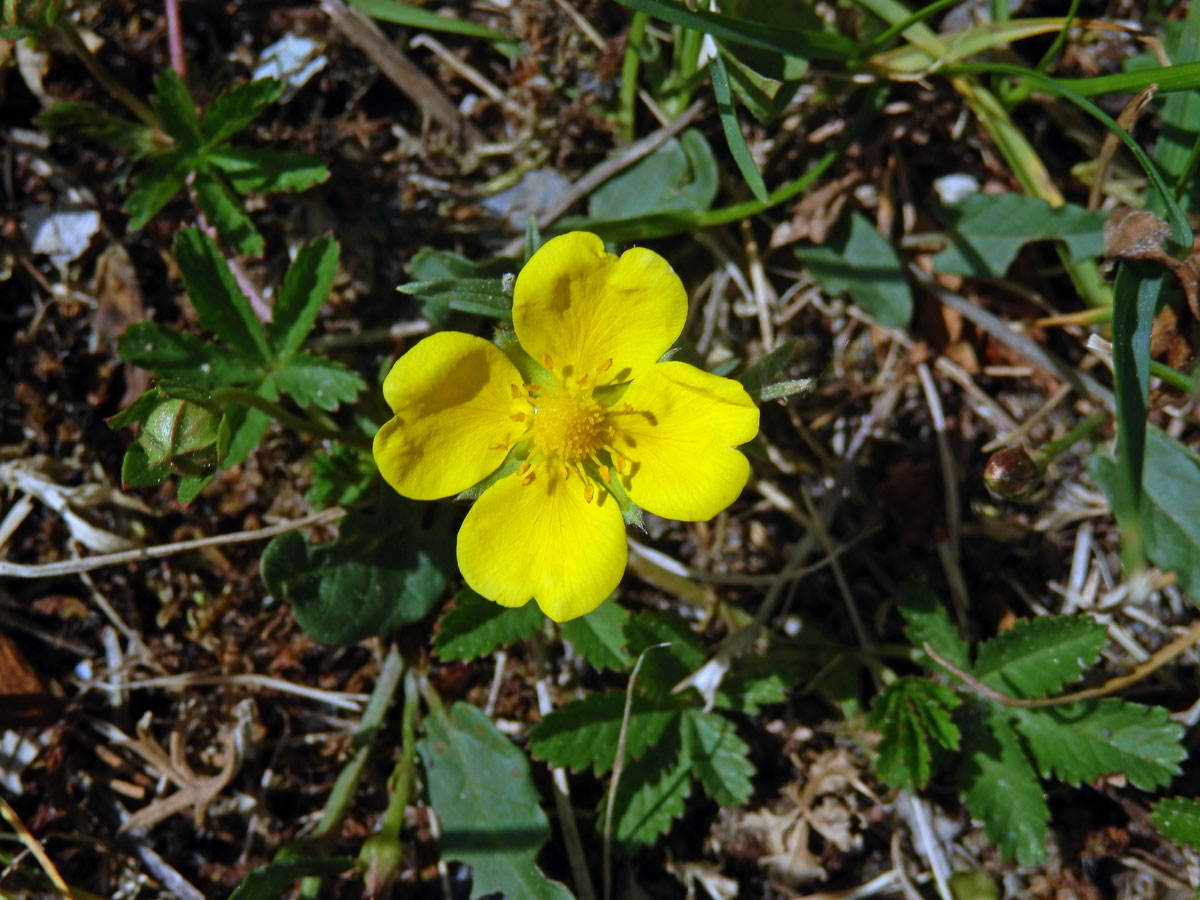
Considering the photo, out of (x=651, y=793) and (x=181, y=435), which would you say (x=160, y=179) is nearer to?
(x=181, y=435)

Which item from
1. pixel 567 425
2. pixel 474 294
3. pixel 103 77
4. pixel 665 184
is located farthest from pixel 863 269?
pixel 103 77

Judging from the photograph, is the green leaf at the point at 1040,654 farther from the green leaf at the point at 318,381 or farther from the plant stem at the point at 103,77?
the plant stem at the point at 103,77

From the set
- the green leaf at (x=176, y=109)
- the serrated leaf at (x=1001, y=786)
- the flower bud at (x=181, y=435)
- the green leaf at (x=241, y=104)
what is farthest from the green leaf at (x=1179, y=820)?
the green leaf at (x=176, y=109)

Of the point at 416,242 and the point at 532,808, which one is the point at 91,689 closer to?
the point at 532,808

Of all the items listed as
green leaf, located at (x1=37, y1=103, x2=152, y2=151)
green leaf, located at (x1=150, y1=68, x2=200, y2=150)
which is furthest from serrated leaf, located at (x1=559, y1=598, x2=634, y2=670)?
green leaf, located at (x1=37, y1=103, x2=152, y2=151)

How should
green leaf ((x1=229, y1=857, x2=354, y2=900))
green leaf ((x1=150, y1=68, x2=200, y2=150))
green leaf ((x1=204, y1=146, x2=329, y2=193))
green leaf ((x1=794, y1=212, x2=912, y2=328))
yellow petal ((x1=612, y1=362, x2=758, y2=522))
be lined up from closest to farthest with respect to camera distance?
yellow petal ((x1=612, y1=362, x2=758, y2=522)) < green leaf ((x1=229, y1=857, x2=354, y2=900)) < green leaf ((x1=150, y1=68, x2=200, y2=150)) < green leaf ((x1=204, y1=146, x2=329, y2=193)) < green leaf ((x1=794, y1=212, x2=912, y2=328))

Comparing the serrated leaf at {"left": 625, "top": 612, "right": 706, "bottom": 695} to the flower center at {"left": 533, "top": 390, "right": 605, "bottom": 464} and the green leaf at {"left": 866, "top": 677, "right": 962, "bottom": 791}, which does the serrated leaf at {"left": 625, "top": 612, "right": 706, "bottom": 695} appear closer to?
the green leaf at {"left": 866, "top": 677, "right": 962, "bottom": 791}
